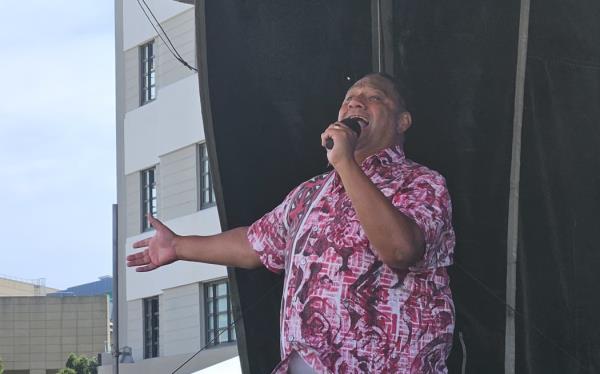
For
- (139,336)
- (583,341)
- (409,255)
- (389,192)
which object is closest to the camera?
(409,255)

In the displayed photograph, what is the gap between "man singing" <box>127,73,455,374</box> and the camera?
2.86 metres

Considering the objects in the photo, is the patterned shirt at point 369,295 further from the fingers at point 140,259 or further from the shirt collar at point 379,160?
the fingers at point 140,259

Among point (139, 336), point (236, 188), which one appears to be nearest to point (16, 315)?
point (139, 336)

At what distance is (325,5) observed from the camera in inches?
169

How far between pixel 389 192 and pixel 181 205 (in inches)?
733

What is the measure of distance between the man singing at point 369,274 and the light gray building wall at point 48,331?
146 feet

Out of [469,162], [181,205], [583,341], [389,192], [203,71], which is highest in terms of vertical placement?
[181,205]

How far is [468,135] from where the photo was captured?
4.23 m

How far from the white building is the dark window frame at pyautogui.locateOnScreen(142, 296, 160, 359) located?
0.02 m

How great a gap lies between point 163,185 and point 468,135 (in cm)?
1811

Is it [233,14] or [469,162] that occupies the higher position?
[233,14]

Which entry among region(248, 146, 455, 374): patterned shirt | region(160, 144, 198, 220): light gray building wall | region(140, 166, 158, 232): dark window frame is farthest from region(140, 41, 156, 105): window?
region(248, 146, 455, 374): patterned shirt

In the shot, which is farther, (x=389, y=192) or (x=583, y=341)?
(x=583, y=341)

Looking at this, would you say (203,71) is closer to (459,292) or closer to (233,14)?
(233,14)
